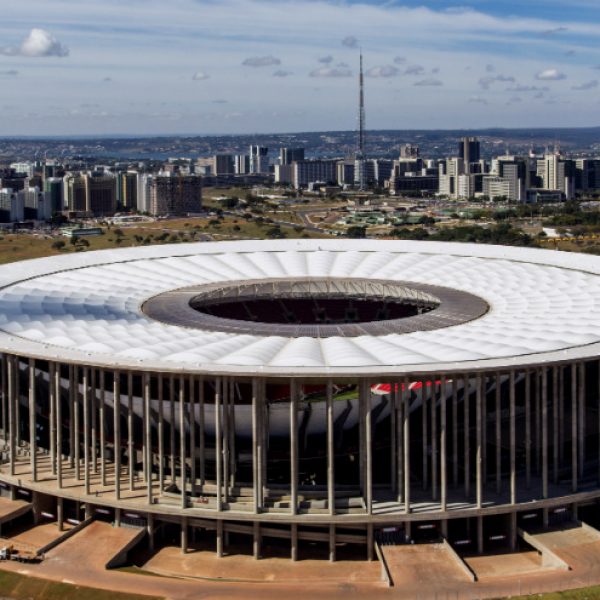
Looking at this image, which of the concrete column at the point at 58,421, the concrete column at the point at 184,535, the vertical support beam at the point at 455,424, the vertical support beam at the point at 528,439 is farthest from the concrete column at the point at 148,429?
the vertical support beam at the point at 528,439

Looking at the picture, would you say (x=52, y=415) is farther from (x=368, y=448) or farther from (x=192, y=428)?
(x=368, y=448)

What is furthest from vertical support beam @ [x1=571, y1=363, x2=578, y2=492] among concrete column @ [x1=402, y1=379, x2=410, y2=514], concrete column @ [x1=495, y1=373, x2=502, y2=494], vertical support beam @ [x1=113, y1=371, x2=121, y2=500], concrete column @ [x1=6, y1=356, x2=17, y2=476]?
concrete column @ [x1=6, y1=356, x2=17, y2=476]

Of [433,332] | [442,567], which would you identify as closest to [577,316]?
[433,332]

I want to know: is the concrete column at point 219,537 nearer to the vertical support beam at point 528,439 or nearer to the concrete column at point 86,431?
the concrete column at point 86,431

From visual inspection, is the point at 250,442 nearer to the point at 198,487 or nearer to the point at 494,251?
the point at 198,487

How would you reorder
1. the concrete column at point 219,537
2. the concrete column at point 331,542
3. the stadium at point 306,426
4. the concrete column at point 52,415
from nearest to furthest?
the concrete column at point 331,542 → the stadium at point 306,426 → the concrete column at point 219,537 → the concrete column at point 52,415

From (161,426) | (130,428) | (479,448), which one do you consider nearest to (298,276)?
(130,428)

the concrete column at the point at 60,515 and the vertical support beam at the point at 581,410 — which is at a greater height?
the vertical support beam at the point at 581,410
